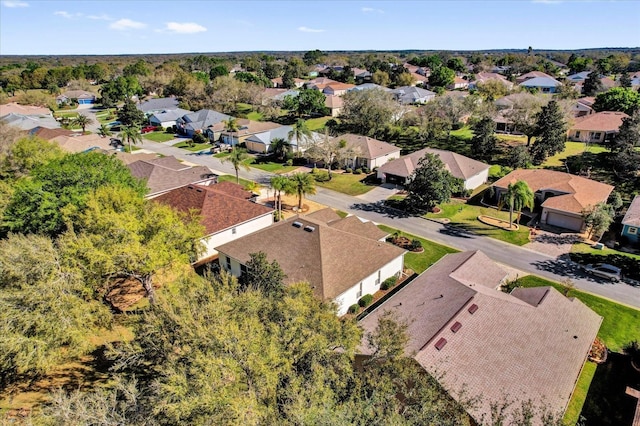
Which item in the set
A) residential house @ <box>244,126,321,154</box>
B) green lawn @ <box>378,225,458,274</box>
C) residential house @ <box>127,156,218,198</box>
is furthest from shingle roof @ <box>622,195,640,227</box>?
residential house @ <box>127,156,218,198</box>

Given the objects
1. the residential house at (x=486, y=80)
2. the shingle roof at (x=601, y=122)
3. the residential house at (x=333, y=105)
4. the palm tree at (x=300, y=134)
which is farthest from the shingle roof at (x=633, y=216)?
the residential house at (x=486, y=80)

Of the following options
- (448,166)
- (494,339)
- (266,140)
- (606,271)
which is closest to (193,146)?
(266,140)

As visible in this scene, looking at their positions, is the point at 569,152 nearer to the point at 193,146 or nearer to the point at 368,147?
the point at 368,147

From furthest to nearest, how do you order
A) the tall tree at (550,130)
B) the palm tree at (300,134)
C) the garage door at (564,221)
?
1. the palm tree at (300,134)
2. the tall tree at (550,130)
3. the garage door at (564,221)

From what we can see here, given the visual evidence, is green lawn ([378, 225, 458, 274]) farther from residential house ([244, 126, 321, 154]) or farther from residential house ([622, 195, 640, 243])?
residential house ([244, 126, 321, 154])

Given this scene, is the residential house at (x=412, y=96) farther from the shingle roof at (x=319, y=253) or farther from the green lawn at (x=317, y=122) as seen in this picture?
the shingle roof at (x=319, y=253)
